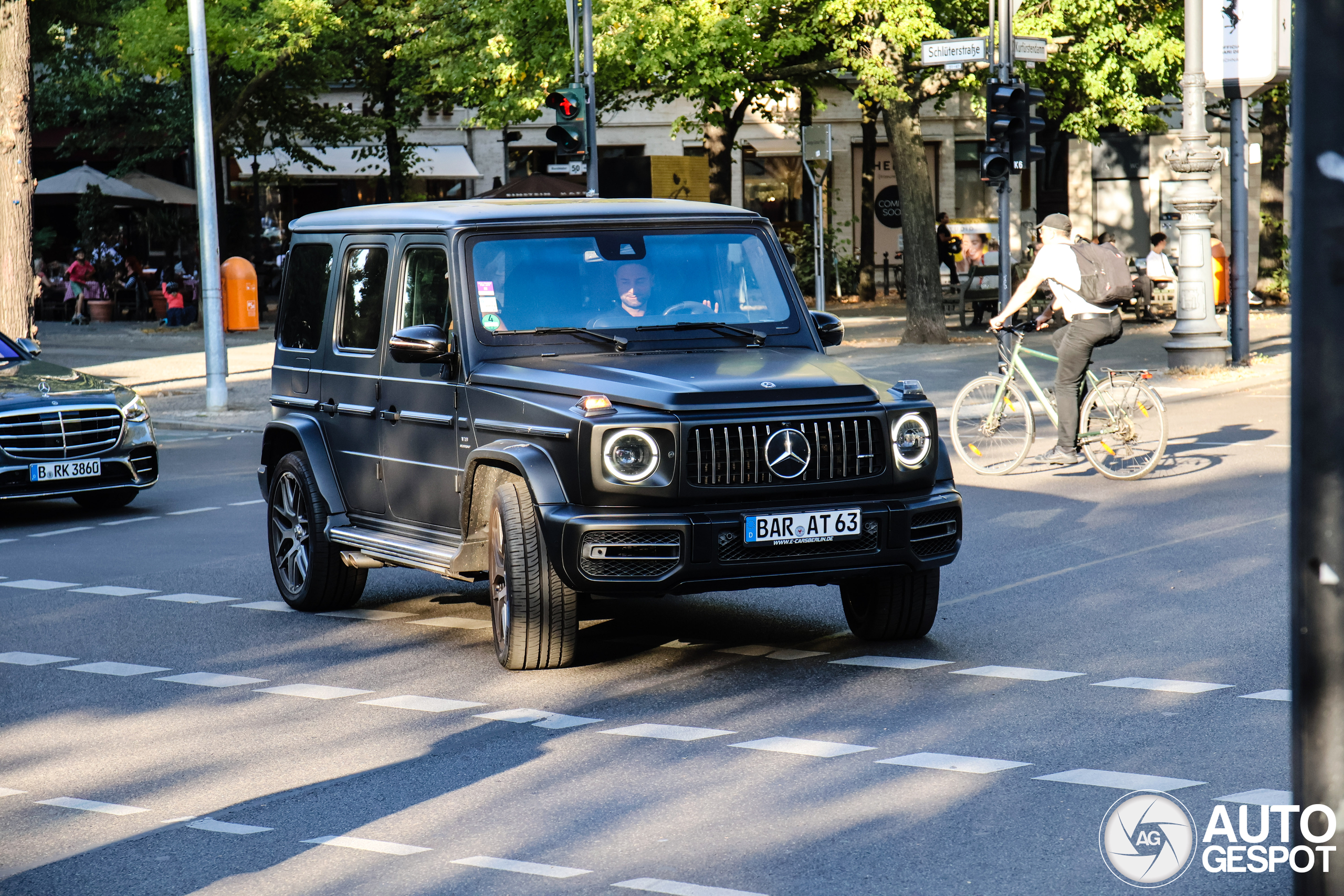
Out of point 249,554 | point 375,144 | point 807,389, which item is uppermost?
point 375,144

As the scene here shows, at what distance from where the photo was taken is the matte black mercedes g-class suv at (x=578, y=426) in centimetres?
702

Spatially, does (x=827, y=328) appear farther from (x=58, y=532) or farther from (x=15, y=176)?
(x=15, y=176)

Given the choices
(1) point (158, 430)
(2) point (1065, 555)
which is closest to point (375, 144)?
(1) point (158, 430)

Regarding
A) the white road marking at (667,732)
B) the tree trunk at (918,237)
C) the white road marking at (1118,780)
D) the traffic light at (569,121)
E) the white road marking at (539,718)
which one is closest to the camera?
the white road marking at (1118,780)

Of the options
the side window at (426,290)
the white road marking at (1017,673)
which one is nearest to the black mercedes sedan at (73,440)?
the side window at (426,290)

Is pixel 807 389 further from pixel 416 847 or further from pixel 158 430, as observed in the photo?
pixel 158 430

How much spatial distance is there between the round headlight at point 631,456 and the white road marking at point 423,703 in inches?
41.1

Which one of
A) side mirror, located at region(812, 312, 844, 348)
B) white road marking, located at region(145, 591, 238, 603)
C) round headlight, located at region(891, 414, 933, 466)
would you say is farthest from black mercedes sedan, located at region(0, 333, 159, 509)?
round headlight, located at region(891, 414, 933, 466)

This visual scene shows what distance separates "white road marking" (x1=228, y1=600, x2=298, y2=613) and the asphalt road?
0.05 m

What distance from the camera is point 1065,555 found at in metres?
10.1

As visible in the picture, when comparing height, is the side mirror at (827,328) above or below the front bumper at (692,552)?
above

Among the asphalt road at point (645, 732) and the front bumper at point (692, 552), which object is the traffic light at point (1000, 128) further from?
the front bumper at point (692, 552)

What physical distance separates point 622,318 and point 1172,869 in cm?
402

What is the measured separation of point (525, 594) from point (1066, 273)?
717 cm
